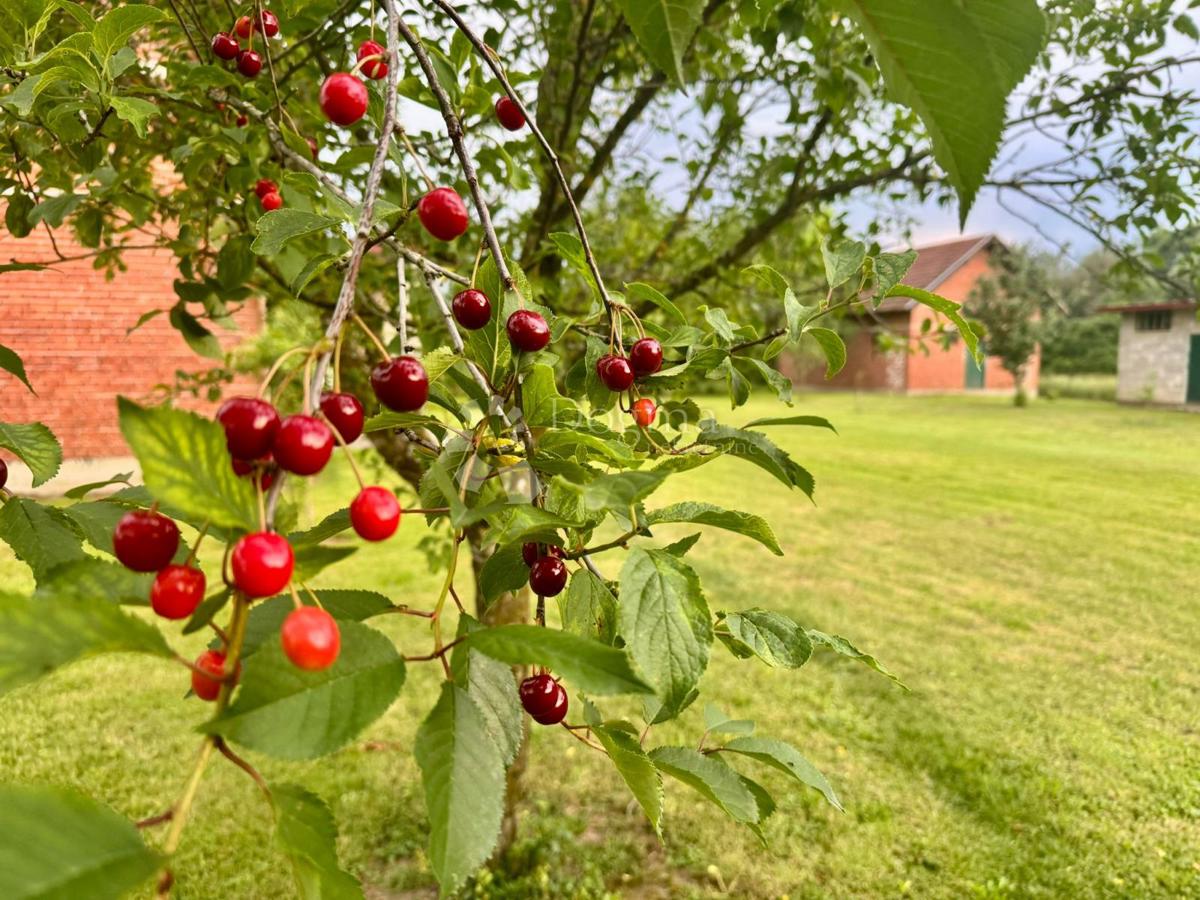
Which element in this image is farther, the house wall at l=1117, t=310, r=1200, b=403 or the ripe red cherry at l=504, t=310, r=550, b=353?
the house wall at l=1117, t=310, r=1200, b=403

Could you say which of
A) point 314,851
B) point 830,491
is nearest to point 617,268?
point 314,851

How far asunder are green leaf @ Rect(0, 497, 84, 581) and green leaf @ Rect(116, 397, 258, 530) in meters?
0.59

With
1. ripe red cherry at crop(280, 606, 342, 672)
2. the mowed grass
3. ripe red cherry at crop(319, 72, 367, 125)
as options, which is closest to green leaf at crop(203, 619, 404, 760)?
ripe red cherry at crop(280, 606, 342, 672)

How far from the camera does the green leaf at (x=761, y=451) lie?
857 millimetres

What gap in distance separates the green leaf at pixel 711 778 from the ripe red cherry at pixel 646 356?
46 centimetres

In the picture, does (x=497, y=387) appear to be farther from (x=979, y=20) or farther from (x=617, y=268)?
(x=617, y=268)

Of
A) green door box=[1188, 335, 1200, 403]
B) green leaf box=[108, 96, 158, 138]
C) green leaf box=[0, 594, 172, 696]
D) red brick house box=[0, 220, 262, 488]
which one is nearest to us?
green leaf box=[0, 594, 172, 696]

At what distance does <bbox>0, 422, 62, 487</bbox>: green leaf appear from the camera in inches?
40.1

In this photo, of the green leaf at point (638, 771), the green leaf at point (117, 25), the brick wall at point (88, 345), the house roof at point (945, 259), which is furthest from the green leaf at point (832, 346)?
the house roof at point (945, 259)

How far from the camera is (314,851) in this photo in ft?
1.62

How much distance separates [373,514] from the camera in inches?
22.9

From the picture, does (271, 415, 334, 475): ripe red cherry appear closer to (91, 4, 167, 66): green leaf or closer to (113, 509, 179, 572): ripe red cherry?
(113, 509, 179, 572): ripe red cherry

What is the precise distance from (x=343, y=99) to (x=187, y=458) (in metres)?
0.58

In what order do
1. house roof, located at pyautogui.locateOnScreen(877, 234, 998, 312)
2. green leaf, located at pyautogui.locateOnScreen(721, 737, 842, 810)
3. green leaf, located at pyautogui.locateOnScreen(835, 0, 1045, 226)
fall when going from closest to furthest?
green leaf, located at pyautogui.locateOnScreen(835, 0, 1045, 226)
green leaf, located at pyautogui.locateOnScreen(721, 737, 842, 810)
house roof, located at pyautogui.locateOnScreen(877, 234, 998, 312)
